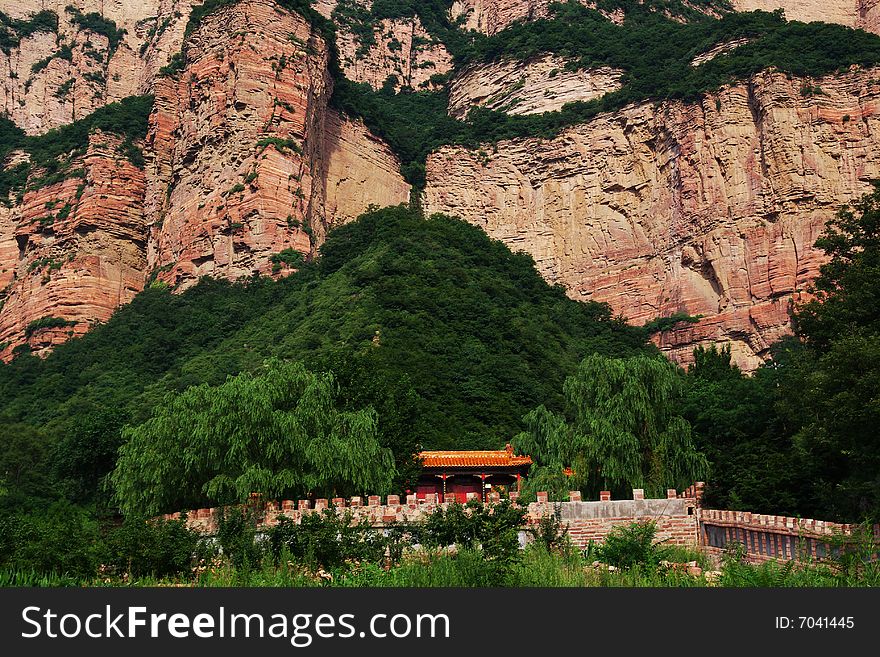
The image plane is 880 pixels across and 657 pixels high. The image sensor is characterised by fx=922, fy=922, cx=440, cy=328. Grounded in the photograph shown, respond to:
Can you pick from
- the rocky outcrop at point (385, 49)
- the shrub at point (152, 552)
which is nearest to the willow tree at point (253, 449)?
the shrub at point (152, 552)

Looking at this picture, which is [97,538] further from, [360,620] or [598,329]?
[598,329]

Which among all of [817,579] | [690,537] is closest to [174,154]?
[690,537]

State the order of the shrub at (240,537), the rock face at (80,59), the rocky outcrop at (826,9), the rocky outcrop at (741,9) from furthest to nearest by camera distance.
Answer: the rocky outcrop at (826,9)
the rocky outcrop at (741,9)
the rock face at (80,59)
the shrub at (240,537)

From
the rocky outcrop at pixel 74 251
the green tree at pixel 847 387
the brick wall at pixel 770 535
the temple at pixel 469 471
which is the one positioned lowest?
the brick wall at pixel 770 535

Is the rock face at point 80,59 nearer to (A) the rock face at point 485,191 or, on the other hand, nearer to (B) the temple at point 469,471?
(A) the rock face at point 485,191

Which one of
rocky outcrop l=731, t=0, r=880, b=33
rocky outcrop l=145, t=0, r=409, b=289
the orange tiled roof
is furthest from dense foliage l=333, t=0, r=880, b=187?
the orange tiled roof

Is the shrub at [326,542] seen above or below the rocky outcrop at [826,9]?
below

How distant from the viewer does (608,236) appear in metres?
62.1

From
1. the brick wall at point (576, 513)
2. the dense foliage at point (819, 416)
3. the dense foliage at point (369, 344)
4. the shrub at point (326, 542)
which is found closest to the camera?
the shrub at point (326, 542)

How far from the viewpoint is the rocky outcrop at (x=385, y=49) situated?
9438 cm

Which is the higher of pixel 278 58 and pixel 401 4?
pixel 401 4

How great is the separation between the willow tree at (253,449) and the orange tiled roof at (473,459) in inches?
208

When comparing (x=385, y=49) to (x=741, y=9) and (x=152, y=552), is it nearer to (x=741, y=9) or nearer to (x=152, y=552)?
(x=741, y=9)

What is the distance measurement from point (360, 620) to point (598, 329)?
47695mm
